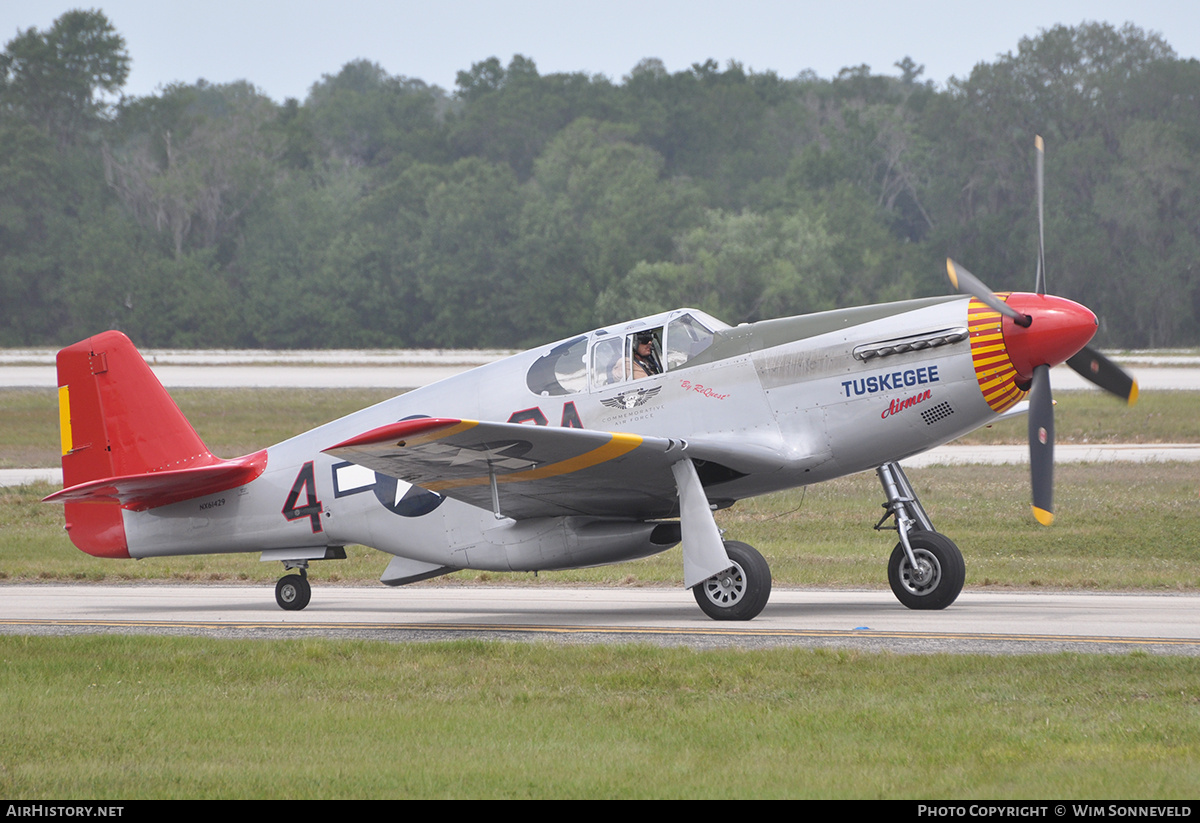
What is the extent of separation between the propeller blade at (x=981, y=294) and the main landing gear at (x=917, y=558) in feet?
6.19

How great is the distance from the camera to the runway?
34.7 ft

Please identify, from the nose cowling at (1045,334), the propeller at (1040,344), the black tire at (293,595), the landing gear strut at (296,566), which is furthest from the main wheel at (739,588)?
the black tire at (293,595)

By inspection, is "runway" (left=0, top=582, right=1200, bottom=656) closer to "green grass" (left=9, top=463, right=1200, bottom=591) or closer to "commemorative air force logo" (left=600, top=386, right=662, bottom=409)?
"green grass" (left=9, top=463, right=1200, bottom=591)

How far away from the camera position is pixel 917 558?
1238 cm

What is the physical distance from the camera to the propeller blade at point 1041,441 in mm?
11242

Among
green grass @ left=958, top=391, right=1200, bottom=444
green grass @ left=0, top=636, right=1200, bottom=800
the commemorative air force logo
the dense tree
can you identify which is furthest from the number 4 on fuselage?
the dense tree

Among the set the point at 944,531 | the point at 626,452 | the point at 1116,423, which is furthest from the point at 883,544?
the point at 1116,423

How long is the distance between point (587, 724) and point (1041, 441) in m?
5.49

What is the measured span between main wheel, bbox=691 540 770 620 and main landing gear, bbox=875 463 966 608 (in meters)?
1.46

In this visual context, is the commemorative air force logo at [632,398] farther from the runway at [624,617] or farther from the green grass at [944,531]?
the green grass at [944,531]

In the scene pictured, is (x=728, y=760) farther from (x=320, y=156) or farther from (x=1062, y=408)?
(x=320, y=156)

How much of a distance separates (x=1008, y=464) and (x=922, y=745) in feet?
70.4
